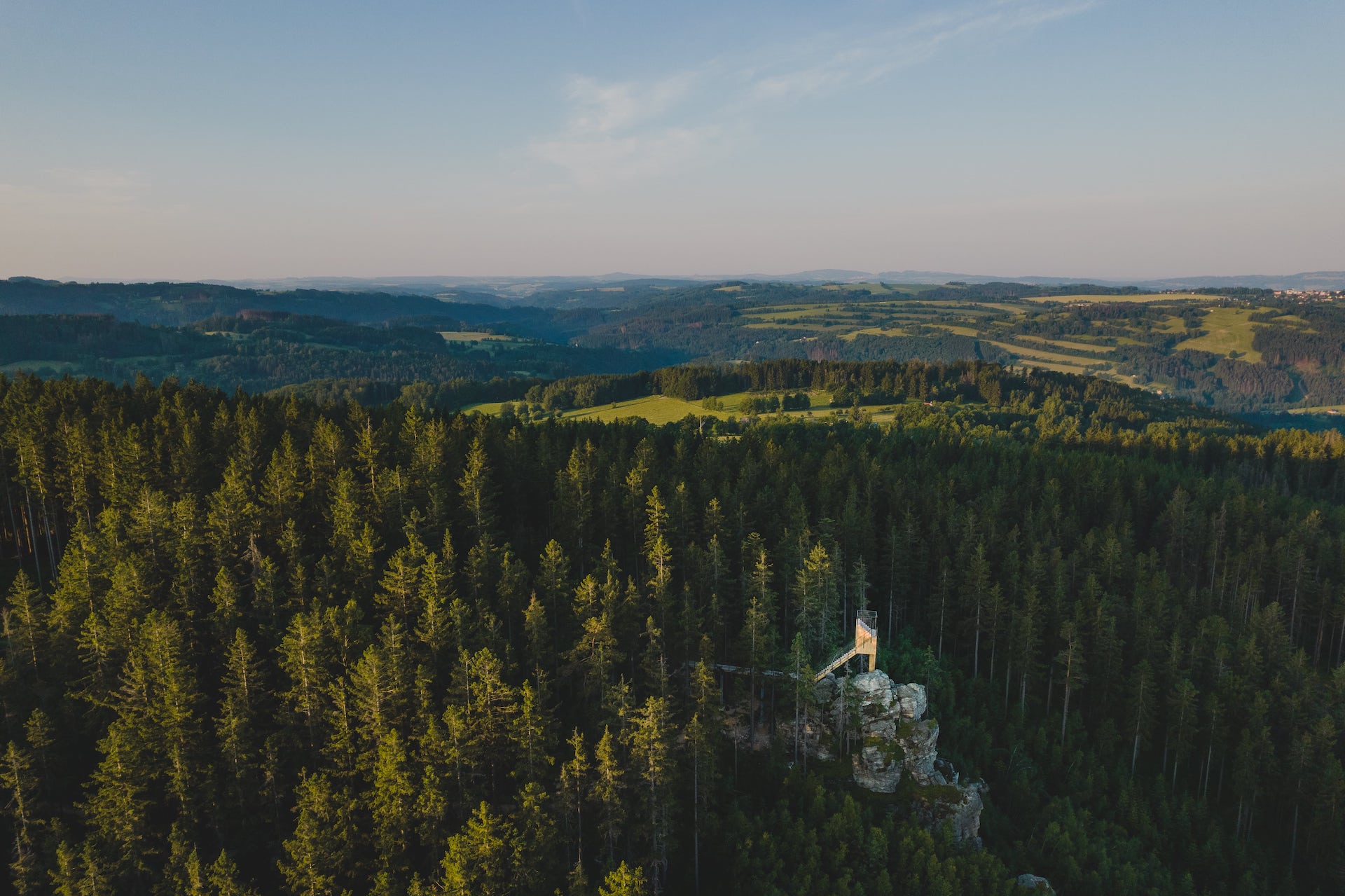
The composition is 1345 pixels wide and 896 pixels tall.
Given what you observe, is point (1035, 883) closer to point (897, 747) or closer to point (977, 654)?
point (897, 747)

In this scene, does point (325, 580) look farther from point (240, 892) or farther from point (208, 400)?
point (208, 400)

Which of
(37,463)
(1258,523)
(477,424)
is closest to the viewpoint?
(37,463)

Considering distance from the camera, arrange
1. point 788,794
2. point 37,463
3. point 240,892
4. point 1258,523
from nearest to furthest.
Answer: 1. point 240,892
2. point 788,794
3. point 37,463
4. point 1258,523

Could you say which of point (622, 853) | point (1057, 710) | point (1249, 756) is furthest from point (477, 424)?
point (1249, 756)

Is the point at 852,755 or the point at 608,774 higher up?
the point at 608,774

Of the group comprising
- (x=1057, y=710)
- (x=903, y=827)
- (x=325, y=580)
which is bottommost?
(x=1057, y=710)

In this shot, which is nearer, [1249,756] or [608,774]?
[608,774]

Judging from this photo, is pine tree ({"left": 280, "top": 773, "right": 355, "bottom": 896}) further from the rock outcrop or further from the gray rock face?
the gray rock face
